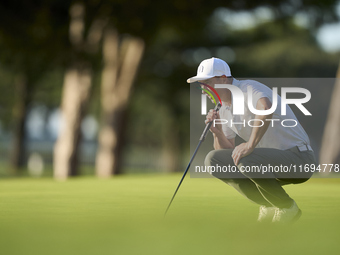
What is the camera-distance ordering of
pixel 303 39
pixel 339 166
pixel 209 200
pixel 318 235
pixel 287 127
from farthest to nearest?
pixel 303 39 < pixel 339 166 < pixel 209 200 < pixel 287 127 < pixel 318 235

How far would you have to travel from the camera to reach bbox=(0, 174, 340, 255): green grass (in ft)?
12.6

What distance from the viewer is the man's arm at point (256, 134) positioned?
15.6ft

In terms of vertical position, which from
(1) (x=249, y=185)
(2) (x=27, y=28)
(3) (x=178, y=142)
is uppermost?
(2) (x=27, y=28)

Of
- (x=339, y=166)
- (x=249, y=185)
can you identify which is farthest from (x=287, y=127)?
(x=339, y=166)

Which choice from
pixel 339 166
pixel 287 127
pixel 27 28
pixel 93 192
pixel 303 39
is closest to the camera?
pixel 287 127

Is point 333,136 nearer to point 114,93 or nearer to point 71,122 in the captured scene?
point 114,93

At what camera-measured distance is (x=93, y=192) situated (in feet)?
27.0

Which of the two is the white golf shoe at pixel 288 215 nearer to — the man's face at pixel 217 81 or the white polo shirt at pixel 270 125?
the white polo shirt at pixel 270 125

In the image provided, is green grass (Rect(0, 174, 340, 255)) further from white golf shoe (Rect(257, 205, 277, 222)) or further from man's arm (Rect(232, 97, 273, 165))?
man's arm (Rect(232, 97, 273, 165))

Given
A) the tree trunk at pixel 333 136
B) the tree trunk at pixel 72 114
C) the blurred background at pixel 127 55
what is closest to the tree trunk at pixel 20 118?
the blurred background at pixel 127 55

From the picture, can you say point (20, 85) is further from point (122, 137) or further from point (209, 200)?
point (209, 200)

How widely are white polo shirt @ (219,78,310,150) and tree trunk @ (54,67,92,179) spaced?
12.6m

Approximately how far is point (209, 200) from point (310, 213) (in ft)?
5.36

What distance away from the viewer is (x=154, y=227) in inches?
189
